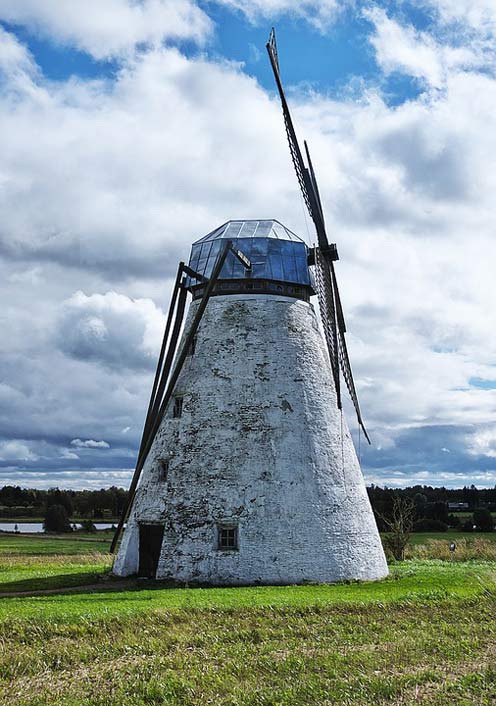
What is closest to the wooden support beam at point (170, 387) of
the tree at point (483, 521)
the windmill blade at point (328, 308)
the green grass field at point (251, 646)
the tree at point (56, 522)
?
the windmill blade at point (328, 308)

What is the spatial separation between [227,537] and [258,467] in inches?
93.4

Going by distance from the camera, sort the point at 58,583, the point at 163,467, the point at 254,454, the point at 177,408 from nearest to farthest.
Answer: the point at 58,583 → the point at 254,454 → the point at 163,467 → the point at 177,408

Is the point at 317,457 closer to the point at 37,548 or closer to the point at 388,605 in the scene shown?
the point at 388,605

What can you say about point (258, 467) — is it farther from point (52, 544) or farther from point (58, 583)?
point (52, 544)

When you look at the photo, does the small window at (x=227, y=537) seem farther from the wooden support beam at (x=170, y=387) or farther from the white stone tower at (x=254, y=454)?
the wooden support beam at (x=170, y=387)

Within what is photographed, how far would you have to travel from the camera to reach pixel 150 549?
23.7 metres

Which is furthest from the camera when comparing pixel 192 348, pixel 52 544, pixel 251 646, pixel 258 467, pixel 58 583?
pixel 52 544

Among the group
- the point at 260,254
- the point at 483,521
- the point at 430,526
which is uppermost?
the point at 260,254

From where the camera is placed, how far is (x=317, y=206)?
85.4 feet

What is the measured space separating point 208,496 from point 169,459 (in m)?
2.06

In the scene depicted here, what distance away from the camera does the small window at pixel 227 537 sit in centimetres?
2202

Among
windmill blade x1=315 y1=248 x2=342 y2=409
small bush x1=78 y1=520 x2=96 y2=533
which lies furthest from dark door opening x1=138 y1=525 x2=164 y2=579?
small bush x1=78 y1=520 x2=96 y2=533

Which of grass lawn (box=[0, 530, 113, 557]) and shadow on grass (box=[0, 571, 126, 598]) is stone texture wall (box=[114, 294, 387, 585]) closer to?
shadow on grass (box=[0, 571, 126, 598])

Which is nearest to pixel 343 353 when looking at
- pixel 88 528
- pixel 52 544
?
pixel 52 544
